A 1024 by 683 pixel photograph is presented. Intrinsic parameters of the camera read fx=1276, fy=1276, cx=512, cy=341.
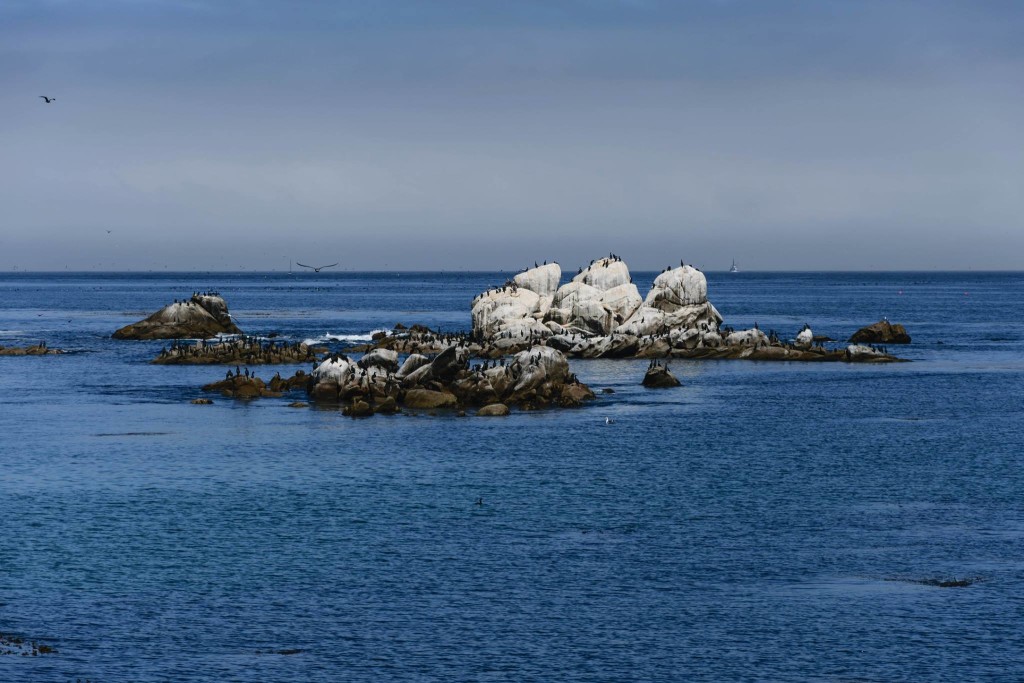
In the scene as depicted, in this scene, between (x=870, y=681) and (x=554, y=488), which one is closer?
(x=870, y=681)

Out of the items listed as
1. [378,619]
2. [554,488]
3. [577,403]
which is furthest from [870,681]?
[577,403]

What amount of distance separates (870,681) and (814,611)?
5.40 meters

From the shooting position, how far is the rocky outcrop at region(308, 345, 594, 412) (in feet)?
274

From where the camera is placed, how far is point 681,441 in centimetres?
6806

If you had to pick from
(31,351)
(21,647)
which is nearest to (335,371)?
(31,351)

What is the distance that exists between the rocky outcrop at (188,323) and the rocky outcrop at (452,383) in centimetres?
6515

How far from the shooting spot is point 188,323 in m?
151

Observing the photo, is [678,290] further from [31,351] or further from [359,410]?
[31,351]

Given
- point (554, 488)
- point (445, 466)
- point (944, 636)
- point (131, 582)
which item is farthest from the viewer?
point (445, 466)

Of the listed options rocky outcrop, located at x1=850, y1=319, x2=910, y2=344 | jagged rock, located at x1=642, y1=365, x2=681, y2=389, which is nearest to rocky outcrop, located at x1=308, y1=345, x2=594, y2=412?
jagged rock, located at x1=642, y1=365, x2=681, y2=389

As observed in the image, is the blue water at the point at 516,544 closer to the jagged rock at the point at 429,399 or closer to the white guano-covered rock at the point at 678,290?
the jagged rock at the point at 429,399

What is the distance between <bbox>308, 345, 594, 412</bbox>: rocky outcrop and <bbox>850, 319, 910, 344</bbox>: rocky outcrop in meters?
60.9

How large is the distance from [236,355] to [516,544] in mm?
80512

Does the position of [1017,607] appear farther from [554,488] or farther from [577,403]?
[577,403]
